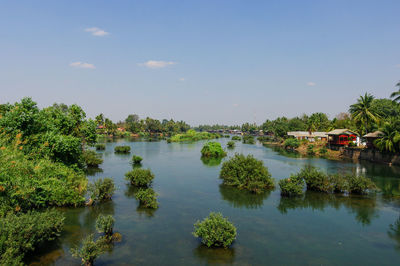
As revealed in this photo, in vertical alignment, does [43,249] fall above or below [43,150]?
below

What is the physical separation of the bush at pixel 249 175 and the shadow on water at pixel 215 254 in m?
14.4

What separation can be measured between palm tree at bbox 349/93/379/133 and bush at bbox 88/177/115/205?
213 ft

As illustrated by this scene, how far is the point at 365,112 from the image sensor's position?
218 feet

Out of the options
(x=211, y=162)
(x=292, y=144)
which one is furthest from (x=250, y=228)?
(x=292, y=144)

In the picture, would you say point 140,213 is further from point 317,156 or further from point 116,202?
point 317,156

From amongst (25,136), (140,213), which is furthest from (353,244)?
(25,136)

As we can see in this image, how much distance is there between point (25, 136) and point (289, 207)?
2530 centimetres

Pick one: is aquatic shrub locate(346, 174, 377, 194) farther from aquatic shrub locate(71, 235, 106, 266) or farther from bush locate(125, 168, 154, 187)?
aquatic shrub locate(71, 235, 106, 266)

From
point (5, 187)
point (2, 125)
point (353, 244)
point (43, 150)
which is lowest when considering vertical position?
point (353, 244)

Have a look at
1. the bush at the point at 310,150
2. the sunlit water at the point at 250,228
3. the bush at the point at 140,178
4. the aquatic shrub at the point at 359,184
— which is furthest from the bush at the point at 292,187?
the bush at the point at 310,150

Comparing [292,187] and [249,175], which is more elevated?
[249,175]

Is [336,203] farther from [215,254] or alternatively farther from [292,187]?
[215,254]

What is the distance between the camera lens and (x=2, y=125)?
21.7m

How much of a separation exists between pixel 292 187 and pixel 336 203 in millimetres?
4453
